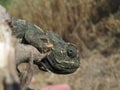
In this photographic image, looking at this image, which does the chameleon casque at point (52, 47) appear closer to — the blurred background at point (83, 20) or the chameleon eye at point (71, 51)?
the chameleon eye at point (71, 51)

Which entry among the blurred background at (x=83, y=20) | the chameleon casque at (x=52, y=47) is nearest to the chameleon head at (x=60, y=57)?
the chameleon casque at (x=52, y=47)

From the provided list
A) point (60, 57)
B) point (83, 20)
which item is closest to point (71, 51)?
point (60, 57)

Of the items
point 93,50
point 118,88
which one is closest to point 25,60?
point 118,88

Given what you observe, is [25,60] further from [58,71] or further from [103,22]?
[103,22]

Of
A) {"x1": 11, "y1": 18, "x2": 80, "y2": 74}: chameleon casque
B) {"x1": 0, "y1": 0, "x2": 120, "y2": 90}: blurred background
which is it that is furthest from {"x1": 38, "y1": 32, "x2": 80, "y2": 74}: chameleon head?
{"x1": 0, "y1": 0, "x2": 120, "y2": 90}: blurred background

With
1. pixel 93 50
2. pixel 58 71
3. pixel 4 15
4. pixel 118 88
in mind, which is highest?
pixel 4 15

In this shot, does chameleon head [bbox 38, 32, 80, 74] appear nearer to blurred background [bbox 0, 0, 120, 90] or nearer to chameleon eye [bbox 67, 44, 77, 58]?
chameleon eye [bbox 67, 44, 77, 58]

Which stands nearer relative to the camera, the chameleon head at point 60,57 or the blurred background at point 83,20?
the chameleon head at point 60,57
